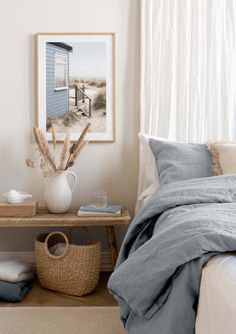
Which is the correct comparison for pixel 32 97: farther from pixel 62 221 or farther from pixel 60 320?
pixel 60 320

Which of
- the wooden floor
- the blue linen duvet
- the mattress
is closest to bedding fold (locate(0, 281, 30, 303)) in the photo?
the wooden floor

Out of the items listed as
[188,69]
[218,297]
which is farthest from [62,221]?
[218,297]

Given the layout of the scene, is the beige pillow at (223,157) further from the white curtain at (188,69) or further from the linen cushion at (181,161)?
the white curtain at (188,69)

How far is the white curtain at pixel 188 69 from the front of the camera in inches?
130

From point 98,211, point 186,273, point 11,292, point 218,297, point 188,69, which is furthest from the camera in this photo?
point 188,69

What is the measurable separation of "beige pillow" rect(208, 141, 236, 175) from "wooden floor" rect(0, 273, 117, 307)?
3.37ft

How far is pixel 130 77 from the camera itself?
11.1 ft

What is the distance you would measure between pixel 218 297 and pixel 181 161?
1.68m

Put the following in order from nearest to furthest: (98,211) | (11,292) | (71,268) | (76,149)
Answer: (11,292), (71,268), (98,211), (76,149)

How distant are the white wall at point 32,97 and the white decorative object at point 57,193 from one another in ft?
1.04

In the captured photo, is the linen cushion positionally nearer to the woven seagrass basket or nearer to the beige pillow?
the beige pillow

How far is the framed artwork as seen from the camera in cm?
334

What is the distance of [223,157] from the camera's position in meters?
2.82

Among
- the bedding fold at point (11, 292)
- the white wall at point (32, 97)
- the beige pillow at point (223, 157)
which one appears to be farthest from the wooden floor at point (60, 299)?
the beige pillow at point (223, 157)
